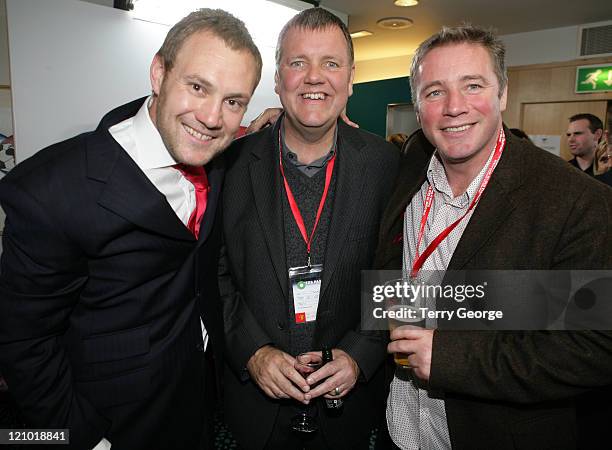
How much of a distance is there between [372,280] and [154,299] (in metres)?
0.84

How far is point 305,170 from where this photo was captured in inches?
74.5

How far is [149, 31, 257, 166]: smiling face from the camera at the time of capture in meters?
1.34

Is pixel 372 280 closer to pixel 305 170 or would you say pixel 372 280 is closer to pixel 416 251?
pixel 416 251

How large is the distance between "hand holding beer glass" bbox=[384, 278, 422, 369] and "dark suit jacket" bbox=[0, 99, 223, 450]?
2.25 ft

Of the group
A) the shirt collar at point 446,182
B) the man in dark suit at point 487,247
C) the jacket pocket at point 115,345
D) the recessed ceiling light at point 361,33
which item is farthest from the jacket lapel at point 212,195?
the recessed ceiling light at point 361,33

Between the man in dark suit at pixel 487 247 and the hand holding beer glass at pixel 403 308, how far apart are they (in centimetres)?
4

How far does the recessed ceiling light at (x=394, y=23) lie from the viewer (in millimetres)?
6039

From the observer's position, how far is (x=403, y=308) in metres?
1.37

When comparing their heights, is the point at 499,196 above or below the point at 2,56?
below

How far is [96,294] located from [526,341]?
4.26 feet

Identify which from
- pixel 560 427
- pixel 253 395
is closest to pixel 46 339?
pixel 253 395

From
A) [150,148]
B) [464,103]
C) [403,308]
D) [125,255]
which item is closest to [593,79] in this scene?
[464,103]

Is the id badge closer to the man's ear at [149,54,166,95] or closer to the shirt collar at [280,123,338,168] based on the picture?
the shirt collar at [280,123,338,168]

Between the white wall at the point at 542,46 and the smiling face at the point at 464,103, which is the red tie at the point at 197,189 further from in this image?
the white wall at the point at 542,46
